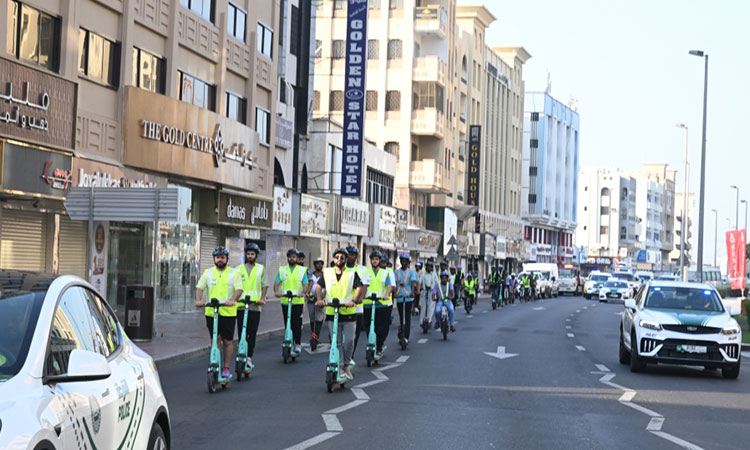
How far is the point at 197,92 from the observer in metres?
33.7

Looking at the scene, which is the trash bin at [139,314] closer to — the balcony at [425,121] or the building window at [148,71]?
the building window at [148,71]

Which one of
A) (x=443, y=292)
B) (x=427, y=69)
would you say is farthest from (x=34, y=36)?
(x=427, y=69)

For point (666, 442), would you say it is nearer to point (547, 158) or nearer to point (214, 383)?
point (214, 383)

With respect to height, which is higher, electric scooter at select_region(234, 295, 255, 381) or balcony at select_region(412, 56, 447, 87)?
balcony at select_region(412, 56, 447, 87)

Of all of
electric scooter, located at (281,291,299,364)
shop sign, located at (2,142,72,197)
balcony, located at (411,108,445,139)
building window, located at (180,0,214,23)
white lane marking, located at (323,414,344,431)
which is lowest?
white lane marking, located at (323,414,344,431)

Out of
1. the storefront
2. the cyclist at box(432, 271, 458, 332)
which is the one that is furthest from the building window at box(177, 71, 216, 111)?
the cyclist at box(432, 271, 458, 332)

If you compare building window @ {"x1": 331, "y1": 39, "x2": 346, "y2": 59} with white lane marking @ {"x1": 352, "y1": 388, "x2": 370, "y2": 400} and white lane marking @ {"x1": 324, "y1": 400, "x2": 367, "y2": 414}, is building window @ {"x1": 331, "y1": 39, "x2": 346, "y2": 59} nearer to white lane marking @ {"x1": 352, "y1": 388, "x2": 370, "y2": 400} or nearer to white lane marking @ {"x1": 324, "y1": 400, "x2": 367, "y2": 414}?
white lane marking @ {"x1": 352, "y1": 388, "x2": 370, "y2": 400}

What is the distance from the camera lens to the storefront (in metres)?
21.9

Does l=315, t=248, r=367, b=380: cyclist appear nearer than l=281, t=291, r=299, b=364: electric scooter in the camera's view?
Yes

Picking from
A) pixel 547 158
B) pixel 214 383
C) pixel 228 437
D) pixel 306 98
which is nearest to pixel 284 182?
pixel 306 98

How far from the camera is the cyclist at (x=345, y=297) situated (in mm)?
15461

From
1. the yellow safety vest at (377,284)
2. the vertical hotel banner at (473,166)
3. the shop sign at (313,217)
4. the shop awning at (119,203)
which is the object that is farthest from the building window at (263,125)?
the vertical hotel banner at (473,166)

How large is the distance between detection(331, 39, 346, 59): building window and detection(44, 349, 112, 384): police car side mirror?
66.8 metres

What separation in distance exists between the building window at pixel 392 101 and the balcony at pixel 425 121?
112 centimetres
